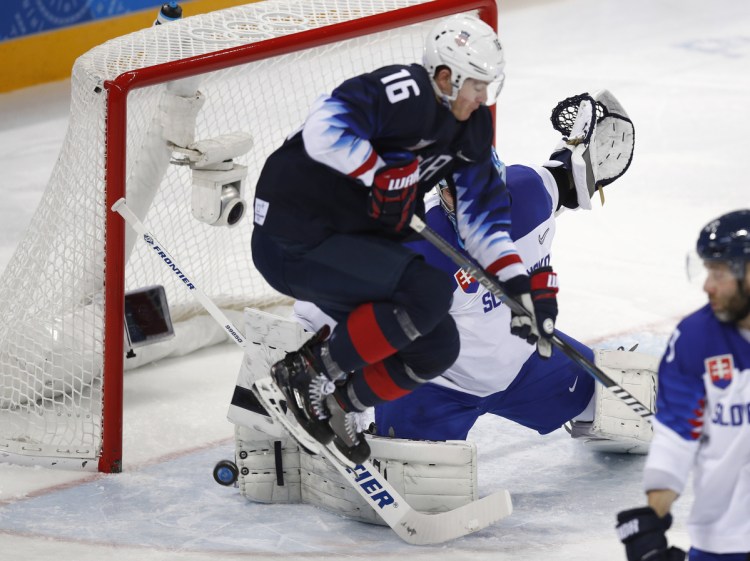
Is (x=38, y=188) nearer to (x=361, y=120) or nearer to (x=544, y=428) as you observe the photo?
(x=544, y=428)

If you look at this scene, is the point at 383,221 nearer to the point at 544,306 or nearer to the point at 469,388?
the point at 544,306

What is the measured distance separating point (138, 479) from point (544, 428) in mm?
1089

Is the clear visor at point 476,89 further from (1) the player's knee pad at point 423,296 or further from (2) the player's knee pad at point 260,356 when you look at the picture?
(2) the player's knee pad at point 260,356

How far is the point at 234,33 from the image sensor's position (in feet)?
13.7

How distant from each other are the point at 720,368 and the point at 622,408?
1565 millimetres

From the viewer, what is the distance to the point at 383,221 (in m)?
3.16

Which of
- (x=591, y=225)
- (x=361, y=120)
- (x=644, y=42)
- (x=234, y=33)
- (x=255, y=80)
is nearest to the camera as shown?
(x=361, y=120)

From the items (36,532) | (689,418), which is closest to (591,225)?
(36,532)

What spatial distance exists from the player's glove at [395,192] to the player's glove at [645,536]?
97 centimetres

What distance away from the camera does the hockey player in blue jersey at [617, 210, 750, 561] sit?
2357mm

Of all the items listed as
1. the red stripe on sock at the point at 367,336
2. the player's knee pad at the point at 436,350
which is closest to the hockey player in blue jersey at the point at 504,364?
the player's knee pad at the point at 436,350

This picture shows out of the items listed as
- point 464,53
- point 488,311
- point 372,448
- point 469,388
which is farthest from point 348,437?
point 464,53

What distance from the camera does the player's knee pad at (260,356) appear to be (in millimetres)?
3721

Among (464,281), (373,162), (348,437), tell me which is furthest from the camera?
(464,281)
